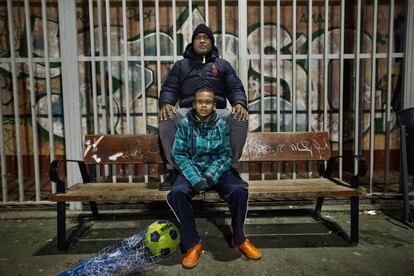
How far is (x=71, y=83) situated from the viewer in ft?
13.5

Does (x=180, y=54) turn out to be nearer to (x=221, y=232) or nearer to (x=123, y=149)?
(x=123, y=149)

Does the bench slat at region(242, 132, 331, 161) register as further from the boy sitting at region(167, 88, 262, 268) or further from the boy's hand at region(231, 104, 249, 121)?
the boy sitting at region(167, 88, 262, 268)

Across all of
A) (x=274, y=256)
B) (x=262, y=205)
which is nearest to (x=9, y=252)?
(x=274, y=256)

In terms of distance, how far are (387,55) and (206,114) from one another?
8.82 feet

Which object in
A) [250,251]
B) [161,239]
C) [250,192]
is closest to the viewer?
[161,239]

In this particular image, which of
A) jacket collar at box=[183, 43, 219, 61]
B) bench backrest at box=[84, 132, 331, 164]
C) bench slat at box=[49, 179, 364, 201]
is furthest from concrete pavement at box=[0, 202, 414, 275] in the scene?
jacket collar at box=[183, 43, 219, 61]

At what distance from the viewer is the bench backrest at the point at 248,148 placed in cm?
372

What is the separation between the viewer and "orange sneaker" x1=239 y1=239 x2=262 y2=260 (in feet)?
9.50

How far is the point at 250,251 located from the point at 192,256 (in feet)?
1.64

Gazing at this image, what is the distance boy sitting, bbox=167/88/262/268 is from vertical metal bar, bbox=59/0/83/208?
5.48 feet

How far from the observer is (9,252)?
3.18 meters

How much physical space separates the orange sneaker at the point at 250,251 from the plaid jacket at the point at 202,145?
64 centimetres

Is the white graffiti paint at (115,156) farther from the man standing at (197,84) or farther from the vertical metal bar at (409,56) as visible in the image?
the vertical metal bar at (409,56)

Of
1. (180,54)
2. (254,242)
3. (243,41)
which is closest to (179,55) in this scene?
(180,54)
